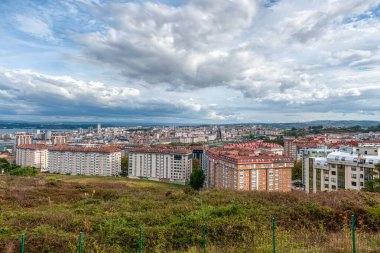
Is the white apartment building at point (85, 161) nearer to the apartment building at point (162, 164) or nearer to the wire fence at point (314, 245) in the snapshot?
the apartment building at point (162, 164)

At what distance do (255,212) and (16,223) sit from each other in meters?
8.45

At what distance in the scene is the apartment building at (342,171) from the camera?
29.9 meters

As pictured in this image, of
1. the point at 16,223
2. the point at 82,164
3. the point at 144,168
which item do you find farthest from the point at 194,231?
the point at 82,164

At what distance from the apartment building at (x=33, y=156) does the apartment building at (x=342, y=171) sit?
79890 millimetres

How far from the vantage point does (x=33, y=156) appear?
86.4m

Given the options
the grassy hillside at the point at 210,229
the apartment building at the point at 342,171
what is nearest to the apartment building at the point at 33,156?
A: the apartment building at the point at 342,171

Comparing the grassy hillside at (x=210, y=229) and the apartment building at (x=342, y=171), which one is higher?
the grassy hillside at (x=210, y=229)

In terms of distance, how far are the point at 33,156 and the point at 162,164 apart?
4356 cm

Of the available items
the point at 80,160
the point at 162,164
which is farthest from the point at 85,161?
the point at 162,164

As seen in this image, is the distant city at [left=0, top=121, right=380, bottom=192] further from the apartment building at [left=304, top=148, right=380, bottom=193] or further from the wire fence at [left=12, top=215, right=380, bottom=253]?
the wire fence at [left=12, top=215, right=380, bottom=253]

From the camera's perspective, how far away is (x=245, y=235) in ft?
27.9

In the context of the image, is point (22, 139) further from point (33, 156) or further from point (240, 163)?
point (240, 163)

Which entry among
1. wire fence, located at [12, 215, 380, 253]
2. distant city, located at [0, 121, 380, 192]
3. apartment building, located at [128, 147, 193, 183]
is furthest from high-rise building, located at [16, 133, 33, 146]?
wire fence, located at [12, 215, 380, 253]

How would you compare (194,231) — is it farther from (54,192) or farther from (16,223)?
(54,192)
